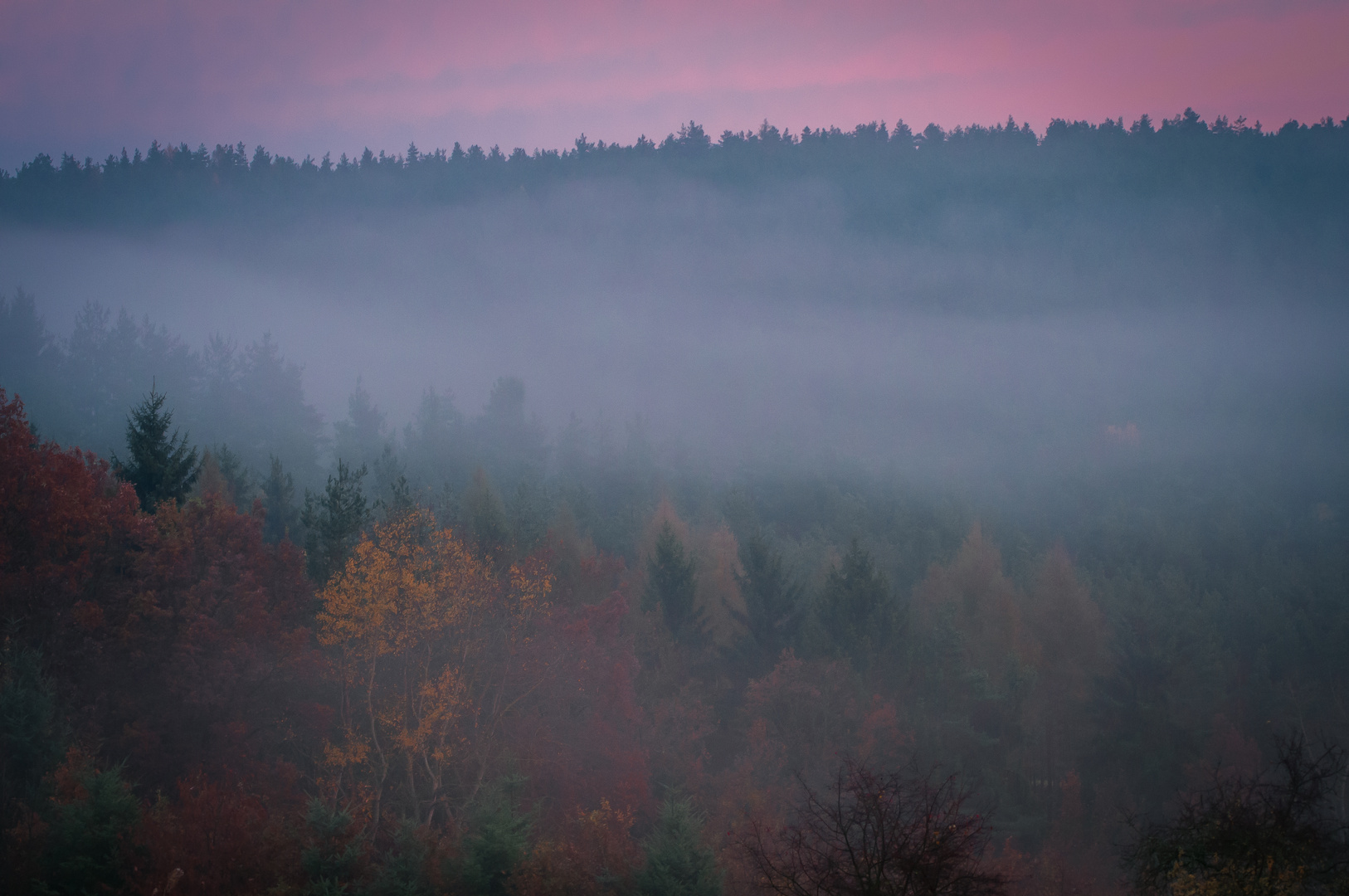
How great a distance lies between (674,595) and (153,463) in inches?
1101

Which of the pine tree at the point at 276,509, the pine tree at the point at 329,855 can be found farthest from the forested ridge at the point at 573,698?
the pine tree at the point at 276,509

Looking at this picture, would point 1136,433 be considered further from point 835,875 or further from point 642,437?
point 835,875

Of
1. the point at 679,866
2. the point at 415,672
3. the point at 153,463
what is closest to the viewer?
the point at 679,866

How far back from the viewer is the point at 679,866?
2094 centimetres

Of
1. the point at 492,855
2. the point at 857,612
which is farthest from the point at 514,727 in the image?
the point at 857,612

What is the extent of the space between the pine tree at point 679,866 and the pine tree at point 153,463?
2744 cm

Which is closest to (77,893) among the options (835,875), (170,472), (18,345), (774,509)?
(835,875)

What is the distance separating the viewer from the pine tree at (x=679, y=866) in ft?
67.6

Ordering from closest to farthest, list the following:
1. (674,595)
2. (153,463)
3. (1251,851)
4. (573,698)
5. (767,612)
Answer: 1. (1251,851)
2. (153,463)
3. (573,698)
4. (674,595)
5. (767,612)

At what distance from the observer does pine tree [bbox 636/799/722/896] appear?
2059 centimetres

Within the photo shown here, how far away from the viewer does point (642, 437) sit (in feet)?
351

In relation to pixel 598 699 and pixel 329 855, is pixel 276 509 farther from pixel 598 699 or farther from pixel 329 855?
pixel 329 855

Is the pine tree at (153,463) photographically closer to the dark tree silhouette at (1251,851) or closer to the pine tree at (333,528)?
the pine tree at (333,528)

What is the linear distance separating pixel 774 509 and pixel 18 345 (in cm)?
9788
